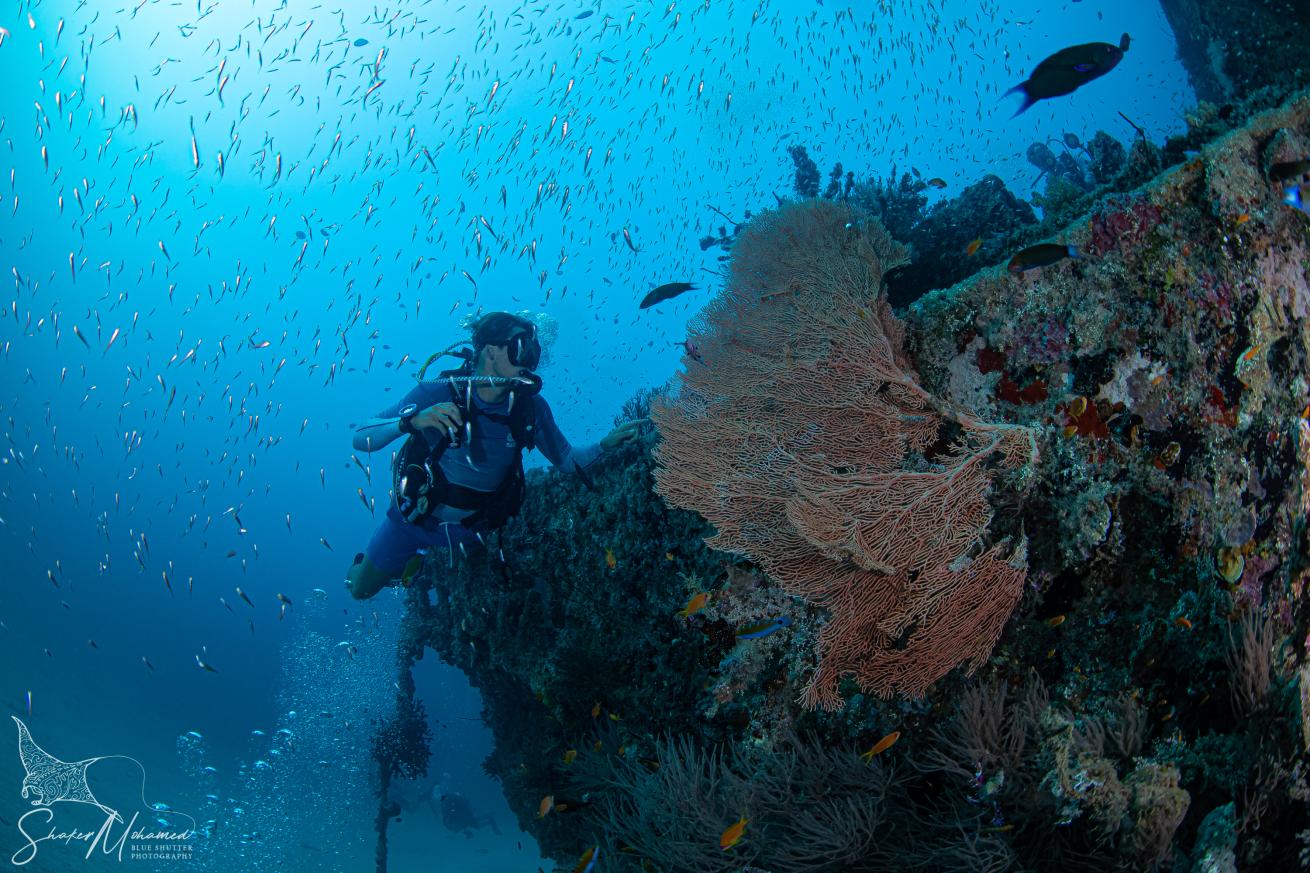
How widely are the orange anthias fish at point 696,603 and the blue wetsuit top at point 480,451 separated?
2469mm

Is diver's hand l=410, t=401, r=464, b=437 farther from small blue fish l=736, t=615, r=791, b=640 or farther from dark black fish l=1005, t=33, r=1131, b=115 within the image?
dark black fish l=1005, t=33, r=1131, b=115

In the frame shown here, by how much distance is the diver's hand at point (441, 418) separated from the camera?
526cm

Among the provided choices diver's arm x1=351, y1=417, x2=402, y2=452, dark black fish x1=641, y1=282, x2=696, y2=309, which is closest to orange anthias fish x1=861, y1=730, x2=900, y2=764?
dark black fish x1=641, y1=282, x2=696, y2=309

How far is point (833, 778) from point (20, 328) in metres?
95.5

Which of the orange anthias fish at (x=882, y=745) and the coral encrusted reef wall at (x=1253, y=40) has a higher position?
the coral encrusted reef wall at (x=1253, y=40)

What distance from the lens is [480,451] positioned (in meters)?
5.89

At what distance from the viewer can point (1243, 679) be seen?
2605mm

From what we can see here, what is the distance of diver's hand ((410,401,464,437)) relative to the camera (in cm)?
526

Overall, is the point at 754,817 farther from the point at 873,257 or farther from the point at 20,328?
the point at 20,328

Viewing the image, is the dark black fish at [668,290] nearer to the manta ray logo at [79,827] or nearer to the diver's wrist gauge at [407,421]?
the diver's wrist gauge at [407,421]

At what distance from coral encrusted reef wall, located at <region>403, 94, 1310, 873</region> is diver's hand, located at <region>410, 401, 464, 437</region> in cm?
259

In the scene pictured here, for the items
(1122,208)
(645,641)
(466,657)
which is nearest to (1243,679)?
(1122,208)

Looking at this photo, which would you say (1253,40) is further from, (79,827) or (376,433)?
(79,827)

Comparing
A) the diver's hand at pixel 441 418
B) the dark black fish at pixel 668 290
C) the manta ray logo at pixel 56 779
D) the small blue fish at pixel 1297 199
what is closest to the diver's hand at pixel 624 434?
the dark black fish at pixel 668 290
